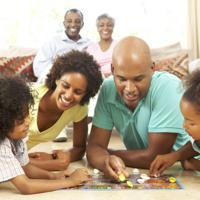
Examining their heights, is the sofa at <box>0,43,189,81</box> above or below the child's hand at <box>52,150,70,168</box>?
above

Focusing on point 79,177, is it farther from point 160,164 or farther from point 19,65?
point 19,65

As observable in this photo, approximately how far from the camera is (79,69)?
1896 mm

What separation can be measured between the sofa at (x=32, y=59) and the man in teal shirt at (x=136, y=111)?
5.30 feet

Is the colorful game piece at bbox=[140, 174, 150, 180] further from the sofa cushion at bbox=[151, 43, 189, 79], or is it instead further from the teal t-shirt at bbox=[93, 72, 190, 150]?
the sofa cushion at bbox=[151, 43, 189, 79]

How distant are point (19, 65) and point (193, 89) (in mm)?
2260

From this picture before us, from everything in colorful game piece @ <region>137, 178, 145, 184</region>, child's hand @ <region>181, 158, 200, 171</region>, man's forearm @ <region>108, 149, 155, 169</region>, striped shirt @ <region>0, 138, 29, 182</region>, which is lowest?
child's hand @ <region>181, 158, 200, 171</region>

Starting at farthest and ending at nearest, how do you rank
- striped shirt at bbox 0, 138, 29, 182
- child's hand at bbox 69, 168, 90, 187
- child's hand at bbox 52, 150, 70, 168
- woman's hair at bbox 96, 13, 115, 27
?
1. woman's hair at bbox 96, 13, 115, 27
2. child's hand at bbox 52, 150, 70, 168
3. child's hand at bbox 69, 168, 90, 187
4. striped shirt at bbox 0, 138, 29, 182

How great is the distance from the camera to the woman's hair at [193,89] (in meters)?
1.53

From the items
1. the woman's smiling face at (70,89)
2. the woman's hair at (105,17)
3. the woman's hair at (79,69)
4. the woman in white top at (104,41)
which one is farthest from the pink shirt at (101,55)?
the woman's smiling face at (70,89)

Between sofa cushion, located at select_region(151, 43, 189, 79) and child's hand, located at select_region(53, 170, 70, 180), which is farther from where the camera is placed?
sofa cushion, located at select_region(151, 43, 189, 79)

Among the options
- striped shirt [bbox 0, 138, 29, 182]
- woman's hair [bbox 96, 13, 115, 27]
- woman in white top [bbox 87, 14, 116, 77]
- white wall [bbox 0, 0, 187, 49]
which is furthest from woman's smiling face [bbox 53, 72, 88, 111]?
white wall [bbox 0, 0, 187, 49]

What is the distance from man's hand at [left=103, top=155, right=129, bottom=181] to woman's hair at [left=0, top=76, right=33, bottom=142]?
0.39 m

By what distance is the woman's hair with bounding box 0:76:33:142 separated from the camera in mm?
1500

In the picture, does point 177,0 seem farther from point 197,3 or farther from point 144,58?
point 144,58
